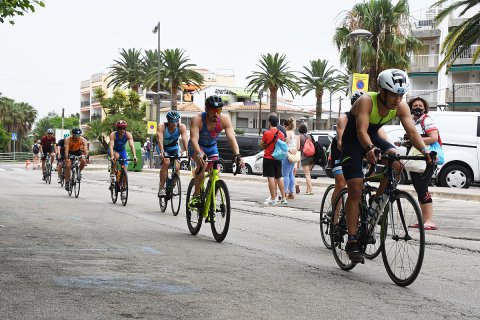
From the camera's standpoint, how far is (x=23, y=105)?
123000mm

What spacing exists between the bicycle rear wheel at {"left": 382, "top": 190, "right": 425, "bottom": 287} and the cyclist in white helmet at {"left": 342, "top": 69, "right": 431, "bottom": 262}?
23 centimetres

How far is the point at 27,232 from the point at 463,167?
50.2 ft

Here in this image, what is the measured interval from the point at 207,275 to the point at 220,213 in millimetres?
2721

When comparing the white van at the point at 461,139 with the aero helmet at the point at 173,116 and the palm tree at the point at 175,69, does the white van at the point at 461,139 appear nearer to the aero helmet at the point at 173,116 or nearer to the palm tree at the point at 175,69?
the aero helmet at the point at 173,116

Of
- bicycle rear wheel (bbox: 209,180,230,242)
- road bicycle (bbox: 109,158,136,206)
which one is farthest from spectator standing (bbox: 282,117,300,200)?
bicycle rear wheel (bbox: 209,180,230,242)

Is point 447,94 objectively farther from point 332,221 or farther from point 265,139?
point 332,221

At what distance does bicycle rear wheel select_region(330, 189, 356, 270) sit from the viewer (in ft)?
24.0

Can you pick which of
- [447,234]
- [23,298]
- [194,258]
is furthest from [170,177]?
[23,298]

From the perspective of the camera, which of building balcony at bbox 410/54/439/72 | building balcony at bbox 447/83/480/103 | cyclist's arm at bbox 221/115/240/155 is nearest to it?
cyclist's arm at bbox 221/115/240/155

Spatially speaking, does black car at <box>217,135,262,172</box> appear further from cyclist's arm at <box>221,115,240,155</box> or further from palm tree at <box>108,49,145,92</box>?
palm tree at <box>108,49,145,92</box>

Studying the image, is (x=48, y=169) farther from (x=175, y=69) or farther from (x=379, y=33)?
(x=175, y=69)

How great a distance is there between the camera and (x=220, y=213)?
9.52 meters

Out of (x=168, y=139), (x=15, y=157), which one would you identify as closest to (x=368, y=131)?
(x=168, y=139)

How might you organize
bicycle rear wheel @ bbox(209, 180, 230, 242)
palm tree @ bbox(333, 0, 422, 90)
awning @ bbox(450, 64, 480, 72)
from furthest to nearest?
1. awning @ bbox(450, 64, 480, 72)
2. palm tree @ bbox(333, 0, 422, 90)
3. bicycle rear wheel @ bbox(209, 180, 230, 242)
